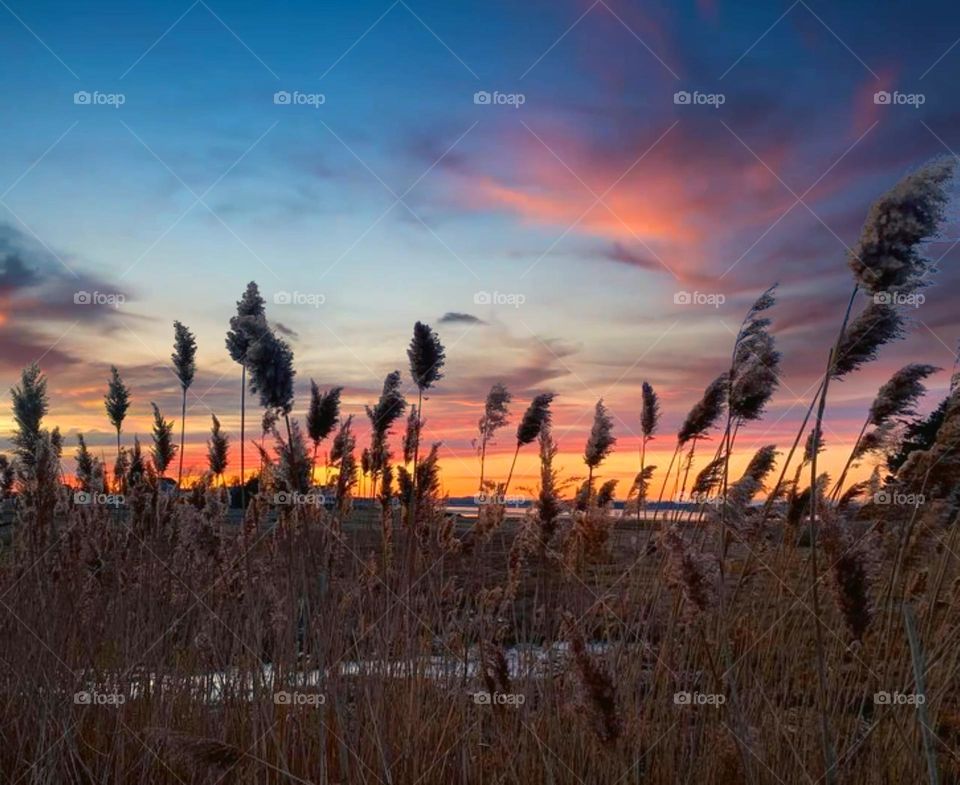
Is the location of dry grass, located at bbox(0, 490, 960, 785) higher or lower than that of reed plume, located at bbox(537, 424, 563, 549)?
lower

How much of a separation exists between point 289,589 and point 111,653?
1572 millimetres

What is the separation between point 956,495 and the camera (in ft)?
16.0

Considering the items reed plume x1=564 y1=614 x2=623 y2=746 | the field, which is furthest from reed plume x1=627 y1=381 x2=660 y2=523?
reed plume x1=564 y1=614 x2=623 y2=746

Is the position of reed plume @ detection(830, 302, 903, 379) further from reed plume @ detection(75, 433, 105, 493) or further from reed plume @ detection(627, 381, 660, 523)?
reed plume @ detection(75, 433, 105, 493)

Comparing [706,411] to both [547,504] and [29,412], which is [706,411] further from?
[29,412]

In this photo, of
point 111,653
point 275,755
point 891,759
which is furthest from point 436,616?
point 891,759

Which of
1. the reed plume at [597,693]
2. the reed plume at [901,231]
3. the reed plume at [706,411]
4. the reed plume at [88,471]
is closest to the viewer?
the reed plume at [597,693]

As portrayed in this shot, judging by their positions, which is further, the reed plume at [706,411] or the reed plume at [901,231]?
the reed plume at [706,411]

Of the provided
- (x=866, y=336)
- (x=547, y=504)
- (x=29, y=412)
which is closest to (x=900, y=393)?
(x=866, y=336)

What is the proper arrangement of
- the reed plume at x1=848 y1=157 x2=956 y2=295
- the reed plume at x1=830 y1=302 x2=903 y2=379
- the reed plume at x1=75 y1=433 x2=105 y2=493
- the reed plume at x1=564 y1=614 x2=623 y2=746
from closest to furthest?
the reed plume at x1=564 y1=614 x2=623 y2=746 → the reed plume at x1=848 y1=157 x2=956 y2=295 → the reed plume at x1=830 y1=302 x2=903 y2=379 → the reed plume at x1=75 y1=433 x2=105 y2=493

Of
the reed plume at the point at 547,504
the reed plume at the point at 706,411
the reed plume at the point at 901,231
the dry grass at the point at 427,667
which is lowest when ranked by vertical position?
the dry grass at the point at 427,667

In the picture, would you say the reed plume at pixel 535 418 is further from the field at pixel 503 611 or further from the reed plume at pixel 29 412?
the reed plume at pixel 29 412

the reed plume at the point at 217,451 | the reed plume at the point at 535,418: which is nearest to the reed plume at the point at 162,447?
the reed plume at the point at 217,451

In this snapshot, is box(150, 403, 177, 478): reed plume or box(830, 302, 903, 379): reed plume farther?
box(150, 403, 177, 478): reed plume
